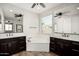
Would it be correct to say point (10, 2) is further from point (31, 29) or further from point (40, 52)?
point (40, 52)

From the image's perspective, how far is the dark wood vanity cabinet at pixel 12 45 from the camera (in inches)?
60.6

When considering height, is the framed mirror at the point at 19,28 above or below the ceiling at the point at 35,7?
below

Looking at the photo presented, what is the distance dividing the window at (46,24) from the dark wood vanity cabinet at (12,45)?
1.34ft

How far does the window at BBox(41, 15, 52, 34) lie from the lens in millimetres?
1654

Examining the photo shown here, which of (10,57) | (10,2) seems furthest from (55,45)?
(10,2)

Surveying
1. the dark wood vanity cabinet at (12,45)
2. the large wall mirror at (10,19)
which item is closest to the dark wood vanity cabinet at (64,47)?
the dark wood vanity cabinet at (12,45)

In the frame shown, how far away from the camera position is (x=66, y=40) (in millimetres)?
1605

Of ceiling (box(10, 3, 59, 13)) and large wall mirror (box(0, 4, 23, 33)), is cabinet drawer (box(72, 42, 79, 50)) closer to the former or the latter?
ceiling (box(10, 3, 59, 13))

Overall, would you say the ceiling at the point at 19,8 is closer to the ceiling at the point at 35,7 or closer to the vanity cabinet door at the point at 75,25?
the ceiling at the point at 35,7

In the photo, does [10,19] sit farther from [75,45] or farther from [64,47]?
[75,45]

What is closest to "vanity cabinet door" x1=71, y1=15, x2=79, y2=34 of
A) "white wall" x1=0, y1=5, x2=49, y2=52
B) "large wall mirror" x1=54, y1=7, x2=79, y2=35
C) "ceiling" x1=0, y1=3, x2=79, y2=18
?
"large wall mirror" x1=54, y1=7, x2=79, y2=35

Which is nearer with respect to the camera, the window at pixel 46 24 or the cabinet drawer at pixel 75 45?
the cabinet drawer at pixel 75 45

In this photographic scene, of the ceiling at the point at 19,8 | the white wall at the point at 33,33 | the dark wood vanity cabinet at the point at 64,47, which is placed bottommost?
the dark wood vanity cabinet at the point at 64,47

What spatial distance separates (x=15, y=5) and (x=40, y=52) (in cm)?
96
